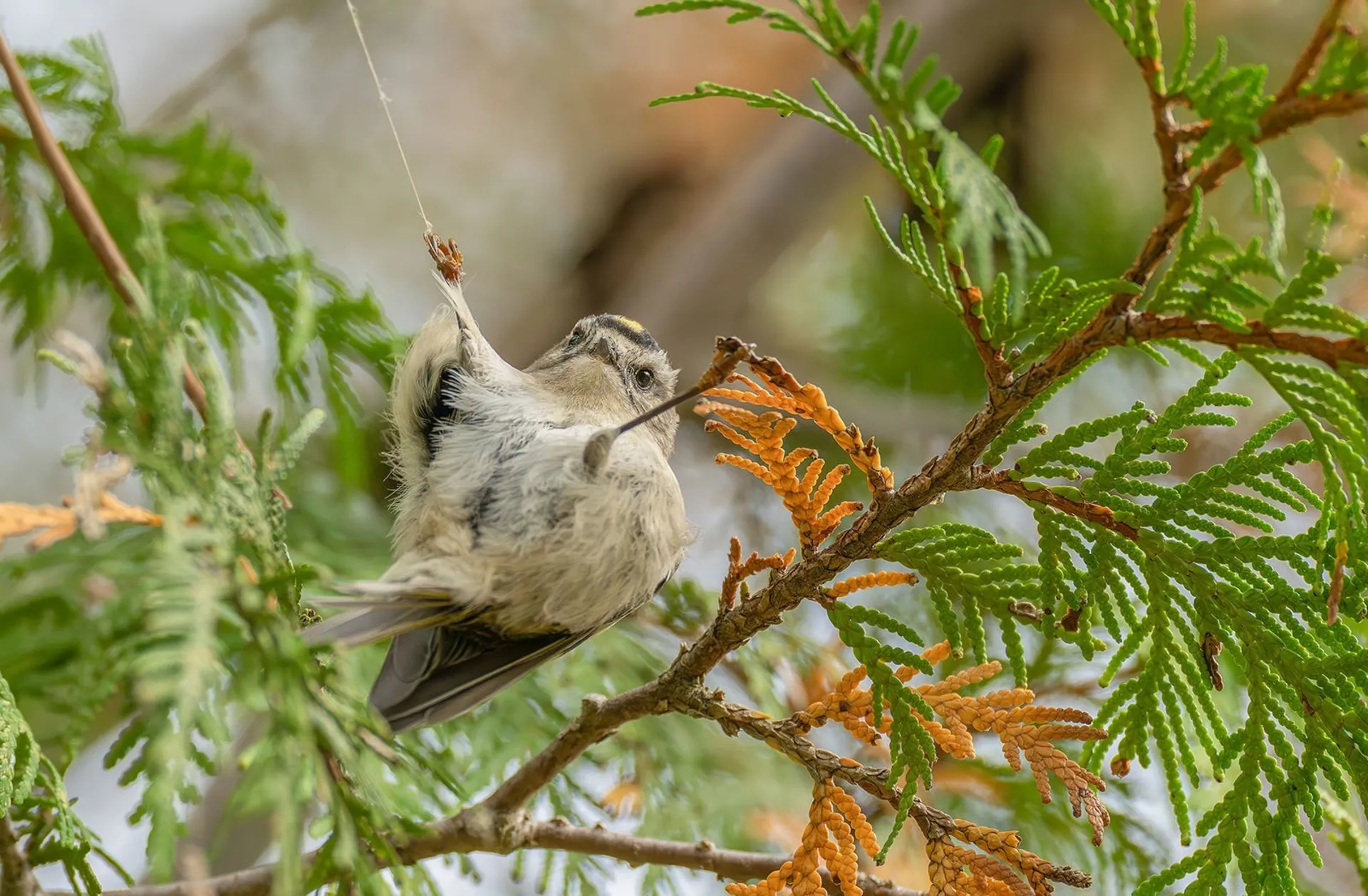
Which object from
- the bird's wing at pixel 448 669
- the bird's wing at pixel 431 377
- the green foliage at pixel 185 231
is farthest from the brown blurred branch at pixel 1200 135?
the green foliage at pixel 185 231

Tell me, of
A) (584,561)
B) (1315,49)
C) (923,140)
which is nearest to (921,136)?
(923,140)

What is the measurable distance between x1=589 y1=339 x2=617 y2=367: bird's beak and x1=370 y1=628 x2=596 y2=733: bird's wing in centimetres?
55

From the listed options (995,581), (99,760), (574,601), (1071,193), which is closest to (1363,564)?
(995,581)

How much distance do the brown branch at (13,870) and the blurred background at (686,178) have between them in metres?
1.13

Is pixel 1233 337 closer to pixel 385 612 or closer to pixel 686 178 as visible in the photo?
pixel 385 612

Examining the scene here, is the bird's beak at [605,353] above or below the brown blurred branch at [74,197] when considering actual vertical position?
below

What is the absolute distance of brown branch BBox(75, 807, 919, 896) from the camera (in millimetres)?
1546

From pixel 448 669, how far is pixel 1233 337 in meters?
1.19

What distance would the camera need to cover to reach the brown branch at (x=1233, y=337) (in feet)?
3.33

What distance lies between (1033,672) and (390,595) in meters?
1.66

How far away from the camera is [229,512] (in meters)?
1.03

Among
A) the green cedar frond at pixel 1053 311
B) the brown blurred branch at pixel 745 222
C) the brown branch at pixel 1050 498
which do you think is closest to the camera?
the green cedar frond at pixel 1053 311

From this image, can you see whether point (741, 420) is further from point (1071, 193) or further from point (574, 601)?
point (1071, 193)

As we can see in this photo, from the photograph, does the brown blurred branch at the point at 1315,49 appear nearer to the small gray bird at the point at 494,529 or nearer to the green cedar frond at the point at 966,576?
the green cedar frond at the point at 966,576
